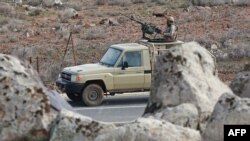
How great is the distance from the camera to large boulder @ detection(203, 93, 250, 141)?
24.3ft

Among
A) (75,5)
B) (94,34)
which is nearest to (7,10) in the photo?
(75,5)

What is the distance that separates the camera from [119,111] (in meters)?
18.1

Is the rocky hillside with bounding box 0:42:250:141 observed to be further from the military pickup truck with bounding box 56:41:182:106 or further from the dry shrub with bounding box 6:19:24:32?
the dry shrub with bounding box 6:19:24:32

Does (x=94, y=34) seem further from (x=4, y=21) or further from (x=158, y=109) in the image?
(x=158, y=109)

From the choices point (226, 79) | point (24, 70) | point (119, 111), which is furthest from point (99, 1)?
point (24, 70)

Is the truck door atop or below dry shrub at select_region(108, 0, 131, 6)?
below

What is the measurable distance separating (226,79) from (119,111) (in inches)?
209

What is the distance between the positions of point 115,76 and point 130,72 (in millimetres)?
431

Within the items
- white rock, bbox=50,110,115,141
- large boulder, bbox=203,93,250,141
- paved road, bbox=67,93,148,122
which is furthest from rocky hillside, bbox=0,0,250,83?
large boulder, bbox=203,93,250,141

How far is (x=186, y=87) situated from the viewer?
8141 mm

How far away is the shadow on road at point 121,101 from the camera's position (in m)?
19.7

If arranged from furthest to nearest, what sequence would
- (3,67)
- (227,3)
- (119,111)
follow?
(227,3)
(119,111)
(3,67)

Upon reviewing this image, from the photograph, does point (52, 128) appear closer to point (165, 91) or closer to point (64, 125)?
point (64, 125)

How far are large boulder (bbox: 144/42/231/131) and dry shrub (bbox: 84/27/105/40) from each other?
83.8ft
